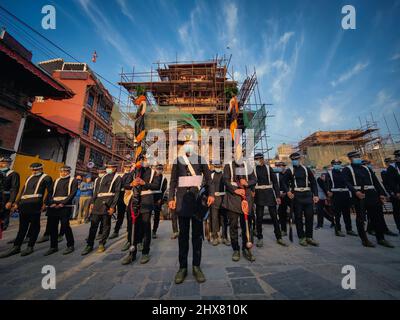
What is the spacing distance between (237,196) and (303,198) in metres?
2.09

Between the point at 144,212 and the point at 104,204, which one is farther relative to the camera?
the point at 104,204

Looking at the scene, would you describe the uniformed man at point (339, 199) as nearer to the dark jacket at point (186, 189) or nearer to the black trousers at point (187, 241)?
the dark jacket at point (186, 189)

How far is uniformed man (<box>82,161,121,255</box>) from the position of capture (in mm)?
4156

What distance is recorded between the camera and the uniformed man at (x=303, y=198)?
14.0 feet

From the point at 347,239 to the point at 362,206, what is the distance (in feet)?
3.64

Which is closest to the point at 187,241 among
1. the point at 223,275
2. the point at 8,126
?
the point at 223,275

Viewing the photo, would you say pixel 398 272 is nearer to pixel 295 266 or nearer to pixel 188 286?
pixel 295 266

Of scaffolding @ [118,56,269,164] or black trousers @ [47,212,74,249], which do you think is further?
scaffolding @ [118,56,269,164]

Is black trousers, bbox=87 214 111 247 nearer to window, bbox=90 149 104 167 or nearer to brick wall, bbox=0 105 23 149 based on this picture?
brick wall, bbox=0 105 23 149

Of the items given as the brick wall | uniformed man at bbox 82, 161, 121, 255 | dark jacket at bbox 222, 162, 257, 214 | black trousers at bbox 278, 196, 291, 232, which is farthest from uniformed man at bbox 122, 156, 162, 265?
the brick wall

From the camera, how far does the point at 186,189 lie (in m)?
2.98

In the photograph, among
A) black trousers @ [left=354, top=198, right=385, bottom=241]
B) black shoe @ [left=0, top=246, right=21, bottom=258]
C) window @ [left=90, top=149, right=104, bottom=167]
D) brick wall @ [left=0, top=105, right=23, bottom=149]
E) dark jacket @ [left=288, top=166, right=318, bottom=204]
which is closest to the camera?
A: black shoe @ [left=0, top=246, right=21, bottom=258]

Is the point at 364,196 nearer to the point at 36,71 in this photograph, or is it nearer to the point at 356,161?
the point at 356,161

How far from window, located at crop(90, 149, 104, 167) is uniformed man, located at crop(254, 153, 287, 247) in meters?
20.0
